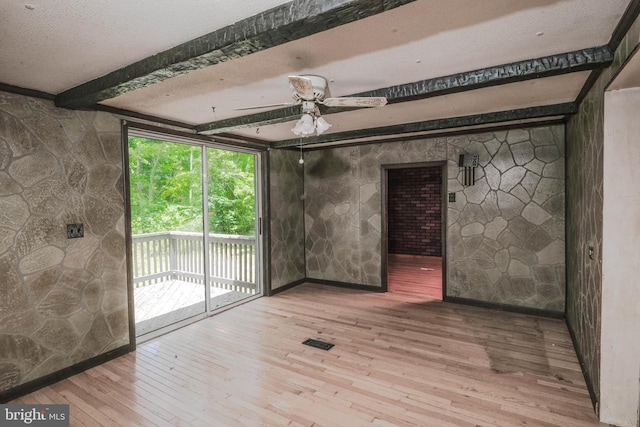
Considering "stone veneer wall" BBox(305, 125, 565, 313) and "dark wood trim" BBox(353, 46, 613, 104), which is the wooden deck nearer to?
"stone veneer wall" BBox(305, 125, 565, 313)

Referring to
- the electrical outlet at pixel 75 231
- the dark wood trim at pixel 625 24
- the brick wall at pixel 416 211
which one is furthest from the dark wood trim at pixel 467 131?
the electrical outlet at pixel 75 231

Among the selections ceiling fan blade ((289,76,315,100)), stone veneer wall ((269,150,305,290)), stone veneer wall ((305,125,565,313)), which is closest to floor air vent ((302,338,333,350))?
stone veneer wall ((269,150,305,290))

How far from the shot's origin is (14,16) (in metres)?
1.55

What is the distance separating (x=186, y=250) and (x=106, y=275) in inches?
87.4

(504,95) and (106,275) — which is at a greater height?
(504,95)

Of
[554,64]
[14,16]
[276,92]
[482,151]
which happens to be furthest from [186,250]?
[554,64]

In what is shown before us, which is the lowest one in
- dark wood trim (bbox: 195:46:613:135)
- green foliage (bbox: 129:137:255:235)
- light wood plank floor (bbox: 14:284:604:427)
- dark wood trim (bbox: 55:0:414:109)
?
light wood plank floor (bbox: 14:284:604:427)

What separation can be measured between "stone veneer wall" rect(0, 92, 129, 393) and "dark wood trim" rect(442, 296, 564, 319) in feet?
14.2

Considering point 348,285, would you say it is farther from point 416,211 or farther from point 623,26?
point 623,26

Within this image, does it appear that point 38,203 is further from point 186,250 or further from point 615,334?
point 615,334

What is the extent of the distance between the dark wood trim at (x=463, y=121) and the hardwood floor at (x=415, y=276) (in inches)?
105

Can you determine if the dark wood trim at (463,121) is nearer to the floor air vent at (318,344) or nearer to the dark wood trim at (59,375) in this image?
the floor air vent at (318,344)

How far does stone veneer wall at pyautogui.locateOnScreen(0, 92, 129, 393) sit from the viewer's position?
2.54 meters

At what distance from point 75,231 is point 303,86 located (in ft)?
8.37
